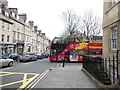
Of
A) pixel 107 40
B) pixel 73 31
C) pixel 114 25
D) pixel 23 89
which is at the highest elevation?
pixel 73 31

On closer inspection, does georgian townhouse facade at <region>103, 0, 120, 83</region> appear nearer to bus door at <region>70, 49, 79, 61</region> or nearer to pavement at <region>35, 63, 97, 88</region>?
pavement at <region>35, 63, 97, 88</region>

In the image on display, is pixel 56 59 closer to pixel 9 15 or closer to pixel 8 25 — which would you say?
pixel 8 25

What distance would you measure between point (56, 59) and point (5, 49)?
16.2m

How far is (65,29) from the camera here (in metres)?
38.7

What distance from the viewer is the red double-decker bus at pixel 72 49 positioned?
21.1m

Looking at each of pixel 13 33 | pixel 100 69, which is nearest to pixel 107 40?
pixel 100 69

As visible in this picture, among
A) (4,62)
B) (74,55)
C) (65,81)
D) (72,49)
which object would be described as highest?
(72,49)

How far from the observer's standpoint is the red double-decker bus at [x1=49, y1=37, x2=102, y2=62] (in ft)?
69.3

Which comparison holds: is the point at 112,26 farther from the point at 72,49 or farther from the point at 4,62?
the point at 72,49

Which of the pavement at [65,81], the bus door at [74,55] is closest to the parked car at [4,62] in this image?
the pavement at [65,81]

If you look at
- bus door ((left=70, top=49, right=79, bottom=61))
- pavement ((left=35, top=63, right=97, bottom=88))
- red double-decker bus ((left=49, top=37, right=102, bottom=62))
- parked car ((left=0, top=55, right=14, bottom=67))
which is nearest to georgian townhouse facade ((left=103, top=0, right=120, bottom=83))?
pavement ((left=35, top=63, right=97, bottom=88))

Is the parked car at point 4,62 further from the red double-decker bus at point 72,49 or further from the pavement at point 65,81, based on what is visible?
the red double-decker bus at point 72,49

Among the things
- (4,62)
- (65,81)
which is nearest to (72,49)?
(4,62)

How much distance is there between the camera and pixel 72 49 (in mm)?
21344
